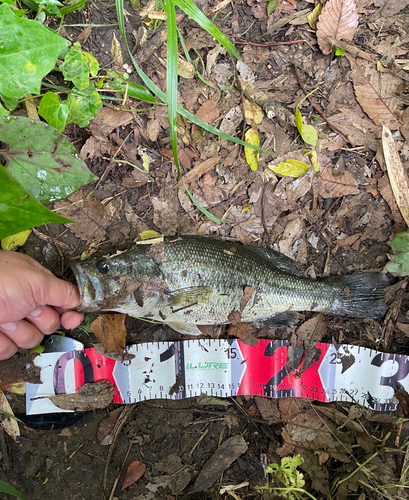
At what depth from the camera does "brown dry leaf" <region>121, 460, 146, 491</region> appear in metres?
2.93

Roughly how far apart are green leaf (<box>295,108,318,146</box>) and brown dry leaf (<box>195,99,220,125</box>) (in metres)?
0.69

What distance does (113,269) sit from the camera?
2674 mm

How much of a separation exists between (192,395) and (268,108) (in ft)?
8.42

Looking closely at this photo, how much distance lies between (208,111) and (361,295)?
2056 millimetres

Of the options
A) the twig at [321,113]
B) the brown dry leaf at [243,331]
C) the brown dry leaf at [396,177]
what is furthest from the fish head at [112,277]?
the brown dry leaf at [396,177]

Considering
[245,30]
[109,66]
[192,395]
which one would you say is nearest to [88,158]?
[109,66]

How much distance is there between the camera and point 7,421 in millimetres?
2953

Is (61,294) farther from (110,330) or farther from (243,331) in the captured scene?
(243,331)

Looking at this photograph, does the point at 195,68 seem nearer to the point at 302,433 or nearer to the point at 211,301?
the point at 211,301

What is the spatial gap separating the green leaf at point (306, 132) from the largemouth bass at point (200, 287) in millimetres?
1061

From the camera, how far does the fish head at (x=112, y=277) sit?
8.69 feet

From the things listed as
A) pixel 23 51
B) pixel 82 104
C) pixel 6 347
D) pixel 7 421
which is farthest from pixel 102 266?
pixel 7 421

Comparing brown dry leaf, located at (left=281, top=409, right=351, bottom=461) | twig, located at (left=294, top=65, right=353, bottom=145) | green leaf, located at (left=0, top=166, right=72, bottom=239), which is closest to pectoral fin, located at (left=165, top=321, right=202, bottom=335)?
brown dry leaf, located at (left=281, top=409, right=351, bottom=461)

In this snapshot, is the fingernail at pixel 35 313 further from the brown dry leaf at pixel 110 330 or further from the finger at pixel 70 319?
the brown dry leaf at pixel 110 330
